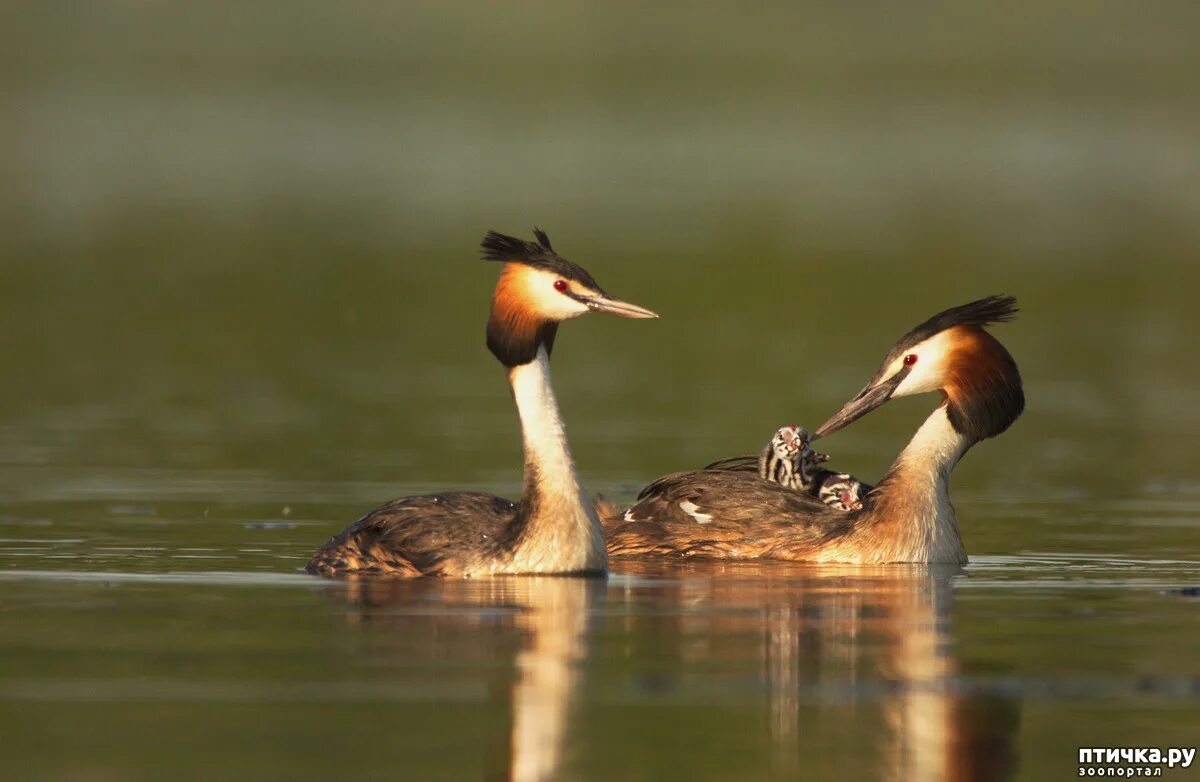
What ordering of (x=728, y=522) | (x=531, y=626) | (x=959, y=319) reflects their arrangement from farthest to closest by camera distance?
(x=728, y=522) → (x=959, y=319) → (x=531, y=626)

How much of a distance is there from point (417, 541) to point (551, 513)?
835mm

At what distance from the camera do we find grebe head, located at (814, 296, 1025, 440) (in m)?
18.9

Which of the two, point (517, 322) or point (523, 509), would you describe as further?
point (517, 322)

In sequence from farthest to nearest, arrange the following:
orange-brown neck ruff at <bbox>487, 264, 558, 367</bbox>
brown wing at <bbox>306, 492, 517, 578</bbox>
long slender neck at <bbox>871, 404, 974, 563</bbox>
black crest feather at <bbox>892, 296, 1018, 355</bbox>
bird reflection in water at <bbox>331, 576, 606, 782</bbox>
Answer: black crest feather at <bbox>892, 296, 1018, 355</bbox>
long slender neck at <bbox>871, 404, 974, 563</bbox>
orange-brown neck ruff at <bbox>487, 264, 558, 367</bbox>
brown wing at <bbox>306, 492, 517, 578</bbox>
bird reflection in water at <bbox>331, 576, 606, 782</bbox>

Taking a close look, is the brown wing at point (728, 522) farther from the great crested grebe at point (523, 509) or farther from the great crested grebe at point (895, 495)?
the great crested grebe at point (523, 509)

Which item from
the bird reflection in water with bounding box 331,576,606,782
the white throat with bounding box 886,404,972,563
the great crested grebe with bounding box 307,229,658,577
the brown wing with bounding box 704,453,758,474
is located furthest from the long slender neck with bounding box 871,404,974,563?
the bird reflection in water with bounding box 331,576,606,782

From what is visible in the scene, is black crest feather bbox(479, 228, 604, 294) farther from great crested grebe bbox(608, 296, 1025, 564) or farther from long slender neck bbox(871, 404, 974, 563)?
long slender neck bbox(871, 404, 974, 563)

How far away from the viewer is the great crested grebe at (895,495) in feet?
61.4

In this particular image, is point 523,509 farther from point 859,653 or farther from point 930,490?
point 859,653

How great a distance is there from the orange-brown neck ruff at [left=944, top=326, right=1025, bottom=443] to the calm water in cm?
89

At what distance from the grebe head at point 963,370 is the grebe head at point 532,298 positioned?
2.39 metres

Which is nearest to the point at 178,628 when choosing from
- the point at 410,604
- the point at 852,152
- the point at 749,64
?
the point at 410,604

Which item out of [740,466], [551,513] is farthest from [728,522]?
[551,513]

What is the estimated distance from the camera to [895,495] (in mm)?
18797
